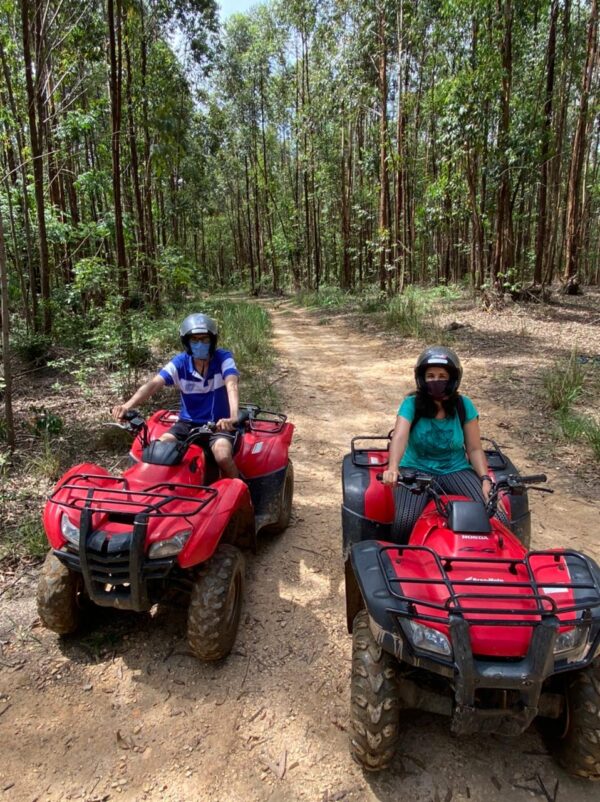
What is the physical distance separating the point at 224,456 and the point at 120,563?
3.39ft

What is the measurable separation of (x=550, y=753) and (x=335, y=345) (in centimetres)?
1007

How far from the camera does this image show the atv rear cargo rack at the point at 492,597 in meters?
1.73

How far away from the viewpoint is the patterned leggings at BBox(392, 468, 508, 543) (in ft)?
8.97

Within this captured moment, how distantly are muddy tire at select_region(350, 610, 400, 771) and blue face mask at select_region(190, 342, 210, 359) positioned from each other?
239cm

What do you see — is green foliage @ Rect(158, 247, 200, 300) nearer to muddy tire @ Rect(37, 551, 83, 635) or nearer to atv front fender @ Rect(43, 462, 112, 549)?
atv front fender @ Rect(43, 462, 112, 549)

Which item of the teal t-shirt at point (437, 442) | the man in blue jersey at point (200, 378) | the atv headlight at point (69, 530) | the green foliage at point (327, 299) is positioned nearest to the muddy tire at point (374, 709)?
the teal t-shirt at point (437, 442)

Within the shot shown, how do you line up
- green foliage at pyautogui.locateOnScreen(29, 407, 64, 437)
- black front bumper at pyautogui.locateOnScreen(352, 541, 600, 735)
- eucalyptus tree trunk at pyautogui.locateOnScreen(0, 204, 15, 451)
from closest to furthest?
black front bumper at pyautogui.locateOnScreen(352, 541, 600, 735) < eucalyptus tree trunk at pyautogui.locateOnScreen(0, 204, 15, 451) < green foliage at pyautogui.locateOnScreen(29, 407, 64, 437)

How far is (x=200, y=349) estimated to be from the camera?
12.2ft

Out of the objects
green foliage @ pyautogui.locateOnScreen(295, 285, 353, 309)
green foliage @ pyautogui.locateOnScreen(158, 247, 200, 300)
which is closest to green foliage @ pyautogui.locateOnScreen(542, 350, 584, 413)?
green foliage @ pyautogui.locateOnScreen(158, 247, 200, 300)

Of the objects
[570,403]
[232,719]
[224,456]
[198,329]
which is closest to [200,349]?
[198,329]

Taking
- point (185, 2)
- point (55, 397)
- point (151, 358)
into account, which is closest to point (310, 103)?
point (185, 2)

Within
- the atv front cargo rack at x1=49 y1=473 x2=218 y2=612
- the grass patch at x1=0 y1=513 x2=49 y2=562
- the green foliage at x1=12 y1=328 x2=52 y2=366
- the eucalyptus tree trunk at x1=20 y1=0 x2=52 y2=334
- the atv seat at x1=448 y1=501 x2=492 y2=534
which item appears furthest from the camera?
the green foliage at x1=12 y1=328 x2=52 y2=366

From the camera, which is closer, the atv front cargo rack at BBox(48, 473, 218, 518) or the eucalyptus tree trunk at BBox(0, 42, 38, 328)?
the atv front cargo rack at BBox(48, 473, 218, 518)

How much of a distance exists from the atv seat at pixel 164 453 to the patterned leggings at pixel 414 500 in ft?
4.21
